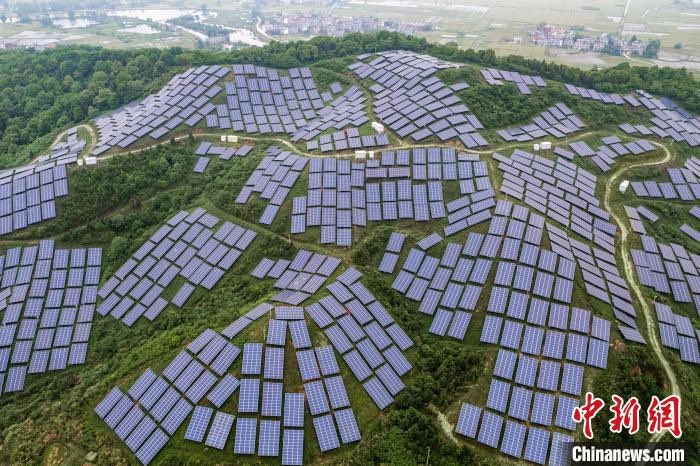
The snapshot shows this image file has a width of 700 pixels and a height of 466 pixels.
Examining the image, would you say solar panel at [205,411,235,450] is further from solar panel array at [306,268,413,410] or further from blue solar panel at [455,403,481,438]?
blue solar panel at [455,403,481,438]

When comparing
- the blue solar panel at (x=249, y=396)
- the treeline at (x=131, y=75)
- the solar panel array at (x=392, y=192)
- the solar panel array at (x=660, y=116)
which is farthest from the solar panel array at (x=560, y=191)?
the blue solar panel at (x=249, y=396)

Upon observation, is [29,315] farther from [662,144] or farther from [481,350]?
[662,144]

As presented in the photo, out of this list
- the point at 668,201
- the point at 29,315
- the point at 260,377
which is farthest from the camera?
the point at 668,201

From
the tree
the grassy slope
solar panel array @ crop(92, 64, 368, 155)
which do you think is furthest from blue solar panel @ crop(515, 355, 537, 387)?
the tree

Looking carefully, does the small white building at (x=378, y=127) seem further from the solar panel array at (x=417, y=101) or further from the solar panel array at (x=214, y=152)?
the solar panel array at (x=214, y=152)

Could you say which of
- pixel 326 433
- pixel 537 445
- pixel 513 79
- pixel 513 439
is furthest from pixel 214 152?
pixel 537 445

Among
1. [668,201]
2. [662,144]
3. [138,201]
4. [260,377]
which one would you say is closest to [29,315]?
[138,201]
